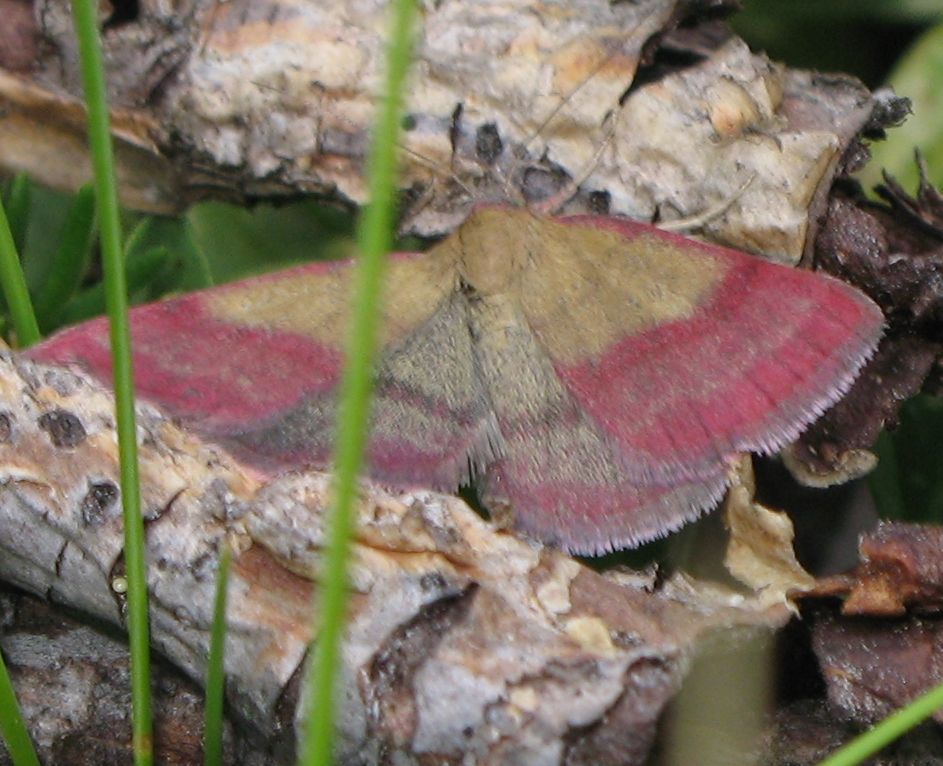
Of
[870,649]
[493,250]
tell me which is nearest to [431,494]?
[493,250]

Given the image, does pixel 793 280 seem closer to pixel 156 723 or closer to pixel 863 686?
pixel 863 686

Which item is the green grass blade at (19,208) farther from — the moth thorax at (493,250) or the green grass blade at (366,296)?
the green grass blade at (366,296)

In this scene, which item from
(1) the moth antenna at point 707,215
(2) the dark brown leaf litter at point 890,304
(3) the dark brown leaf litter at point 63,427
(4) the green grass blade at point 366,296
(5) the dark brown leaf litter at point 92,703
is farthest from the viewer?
(1) the moth antenna at point 707,215

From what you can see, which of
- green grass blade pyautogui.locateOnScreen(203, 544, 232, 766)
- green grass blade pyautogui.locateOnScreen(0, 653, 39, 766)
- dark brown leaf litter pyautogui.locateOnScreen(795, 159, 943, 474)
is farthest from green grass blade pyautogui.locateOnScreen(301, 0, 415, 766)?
dark brown leaf litter pyautogui.locateOnScreen(795, 159, 943, 474)

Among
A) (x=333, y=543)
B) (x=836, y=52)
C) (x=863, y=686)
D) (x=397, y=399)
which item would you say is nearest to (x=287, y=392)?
(x=397, y=399)

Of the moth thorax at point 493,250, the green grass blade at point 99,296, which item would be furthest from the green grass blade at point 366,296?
the green grass blade at point 99,296

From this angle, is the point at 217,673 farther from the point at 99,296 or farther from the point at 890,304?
the point at 890,304
